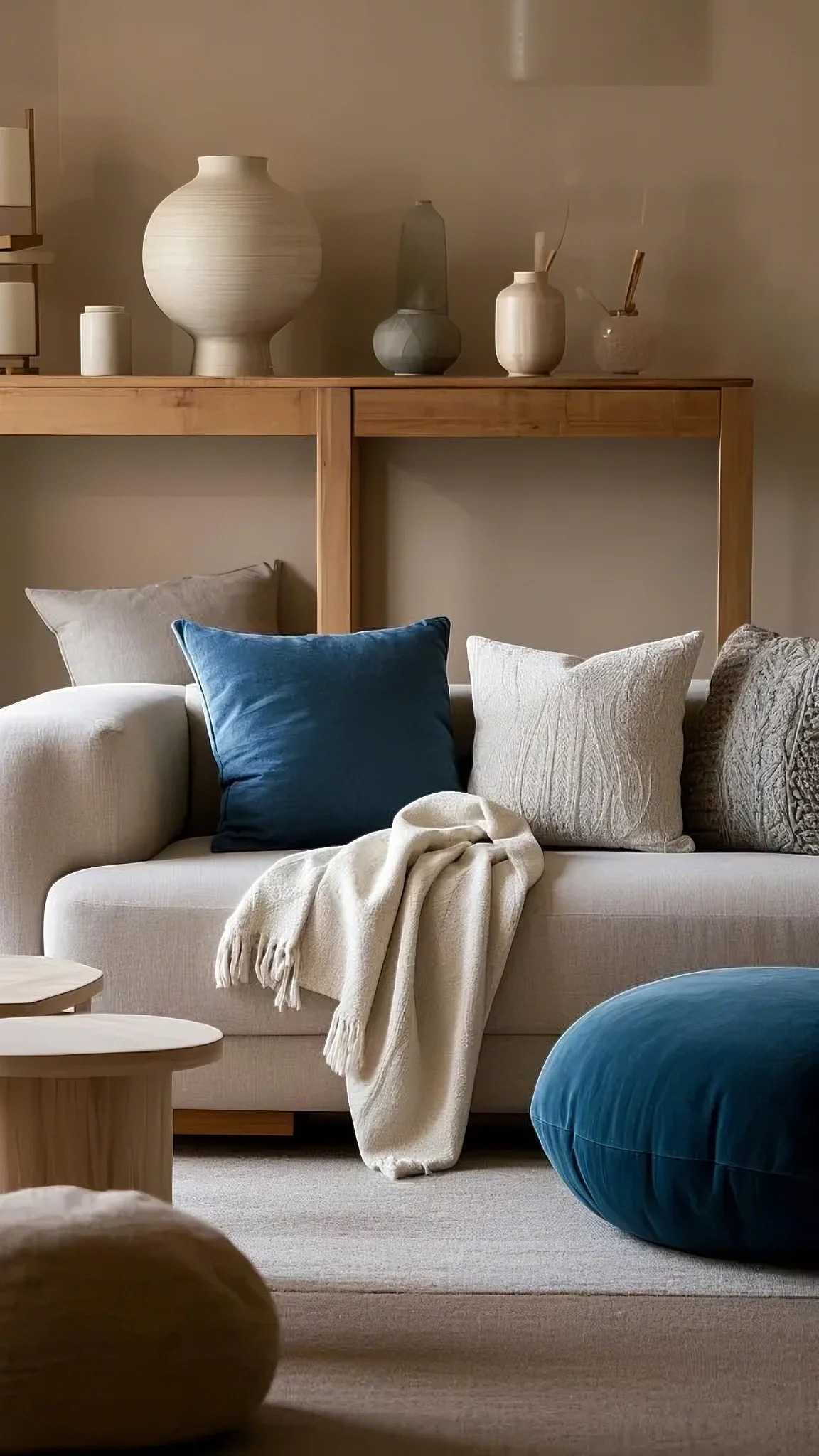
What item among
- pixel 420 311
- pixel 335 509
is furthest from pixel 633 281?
pixel 335 509

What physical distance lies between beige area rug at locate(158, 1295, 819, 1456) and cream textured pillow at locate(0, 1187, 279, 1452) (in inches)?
3.8

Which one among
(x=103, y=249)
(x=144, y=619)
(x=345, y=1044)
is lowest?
(x=345, y=1044)

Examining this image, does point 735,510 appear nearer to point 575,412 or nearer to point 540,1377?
point 575,412

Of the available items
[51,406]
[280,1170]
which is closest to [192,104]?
[51,406]

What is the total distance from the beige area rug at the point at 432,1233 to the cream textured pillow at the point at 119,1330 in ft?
1.74

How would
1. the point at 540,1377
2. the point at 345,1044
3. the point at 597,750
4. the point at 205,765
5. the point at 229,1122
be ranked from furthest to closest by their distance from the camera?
the point at 205,765 → the point at 597,750 → the point at 229,1122 → the point at 345,1044 → the point at 540,1377

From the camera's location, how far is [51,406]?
4.42m

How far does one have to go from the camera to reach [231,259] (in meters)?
4.34

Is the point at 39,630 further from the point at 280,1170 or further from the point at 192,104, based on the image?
the point at 280,1170

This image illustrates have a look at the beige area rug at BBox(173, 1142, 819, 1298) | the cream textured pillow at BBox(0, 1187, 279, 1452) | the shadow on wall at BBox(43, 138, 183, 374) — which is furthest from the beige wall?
the cream textured pillow at BBox(0, 1187, 279, 1452)

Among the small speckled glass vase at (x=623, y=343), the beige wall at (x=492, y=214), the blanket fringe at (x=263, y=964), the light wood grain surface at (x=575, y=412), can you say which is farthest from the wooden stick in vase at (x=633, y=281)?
the blanket fringe at (x=263, y=964)

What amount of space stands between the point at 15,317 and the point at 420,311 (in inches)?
41.8

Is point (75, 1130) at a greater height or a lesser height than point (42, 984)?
lesser

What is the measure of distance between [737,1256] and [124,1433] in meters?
0.98
